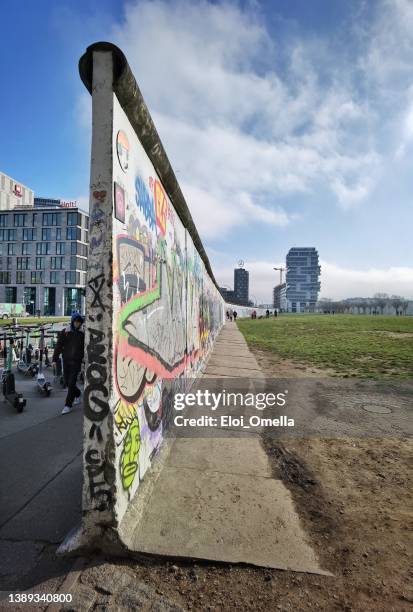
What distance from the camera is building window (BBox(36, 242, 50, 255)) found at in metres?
72.9

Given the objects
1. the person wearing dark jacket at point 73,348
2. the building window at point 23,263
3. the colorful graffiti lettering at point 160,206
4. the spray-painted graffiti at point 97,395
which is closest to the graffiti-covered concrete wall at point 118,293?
the spray-painted graffiti at point 97,395

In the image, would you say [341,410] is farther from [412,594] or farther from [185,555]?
[185,555]

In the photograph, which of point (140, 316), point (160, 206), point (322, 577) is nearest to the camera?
point (322, 577)

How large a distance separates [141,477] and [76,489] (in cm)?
71

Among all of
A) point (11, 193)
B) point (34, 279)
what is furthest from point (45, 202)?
point (34, 279)

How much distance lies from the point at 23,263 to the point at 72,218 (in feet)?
50.9

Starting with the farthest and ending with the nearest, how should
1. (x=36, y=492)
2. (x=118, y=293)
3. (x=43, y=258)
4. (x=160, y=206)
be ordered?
1. (x=43, y=258)
2. (x=160, y=206)
3. (x=36, y=492)
4. (x=118, y=293)

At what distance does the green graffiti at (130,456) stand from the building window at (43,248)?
79352 millimetres

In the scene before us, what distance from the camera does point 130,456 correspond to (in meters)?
2.66

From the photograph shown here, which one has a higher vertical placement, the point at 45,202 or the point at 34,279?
the point at 45,202

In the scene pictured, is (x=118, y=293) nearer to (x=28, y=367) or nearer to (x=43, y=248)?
(x=28, y=367)

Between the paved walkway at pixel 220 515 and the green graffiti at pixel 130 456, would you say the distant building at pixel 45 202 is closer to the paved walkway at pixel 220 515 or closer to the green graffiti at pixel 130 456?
the paved walkway at pixel 220 515

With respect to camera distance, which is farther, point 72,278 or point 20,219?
point 72,278

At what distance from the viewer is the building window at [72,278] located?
239ft
